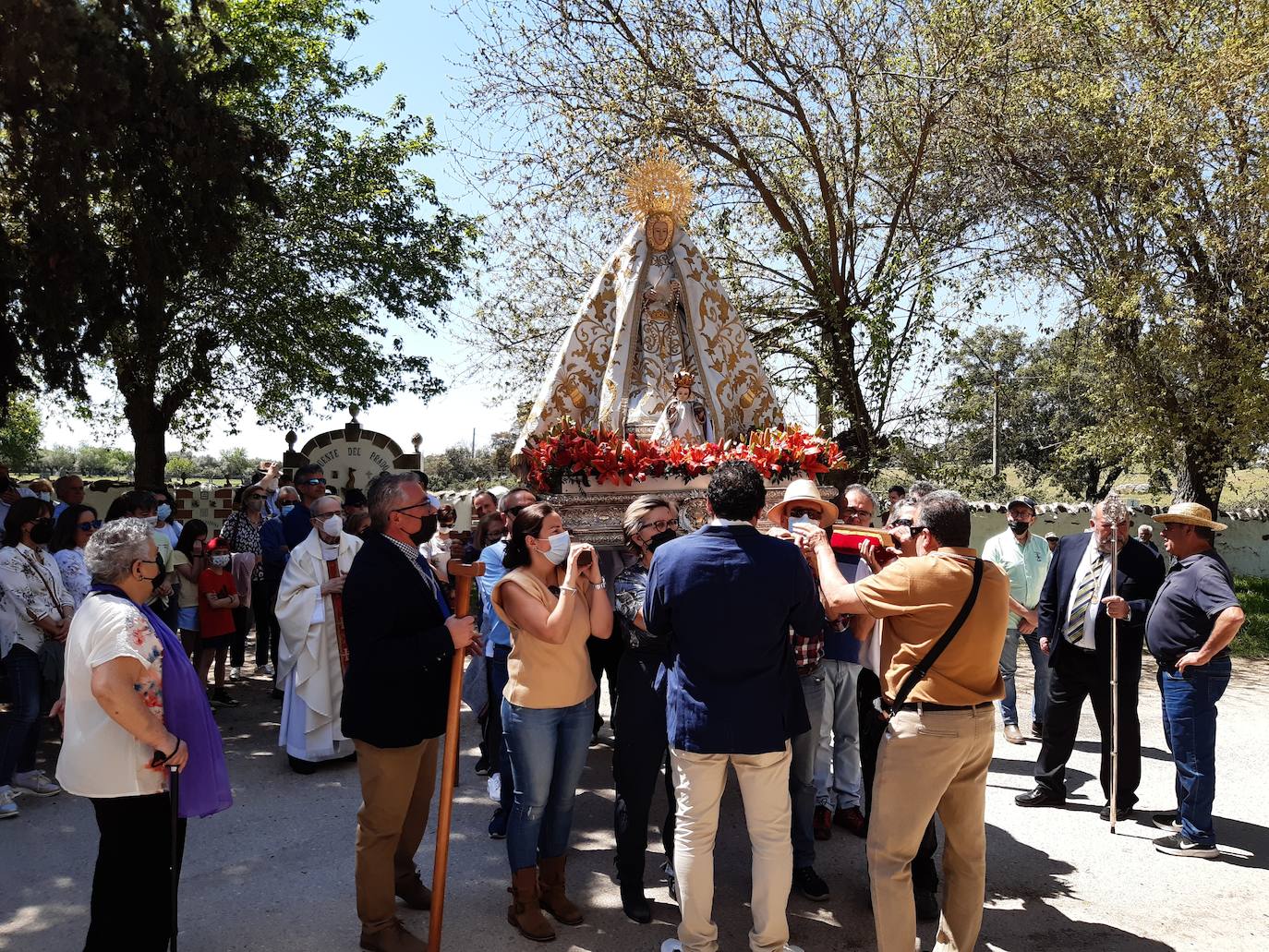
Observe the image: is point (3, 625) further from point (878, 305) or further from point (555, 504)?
point (878, 305)

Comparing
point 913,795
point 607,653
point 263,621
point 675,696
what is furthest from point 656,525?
point 263,621

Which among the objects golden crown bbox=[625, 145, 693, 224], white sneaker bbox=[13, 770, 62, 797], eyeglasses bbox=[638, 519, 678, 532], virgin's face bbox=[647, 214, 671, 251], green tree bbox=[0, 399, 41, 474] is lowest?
white sneaker bbox=[13, 770, 62, 797]

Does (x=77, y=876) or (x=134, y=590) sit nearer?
(x=134, y=590)

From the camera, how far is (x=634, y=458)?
19.5 feet

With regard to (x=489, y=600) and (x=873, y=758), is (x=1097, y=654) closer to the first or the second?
(x=873, y=758)

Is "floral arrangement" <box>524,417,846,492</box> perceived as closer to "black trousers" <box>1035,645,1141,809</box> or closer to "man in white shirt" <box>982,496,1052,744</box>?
"black trousers" <box>1035,645,1141,809</box>

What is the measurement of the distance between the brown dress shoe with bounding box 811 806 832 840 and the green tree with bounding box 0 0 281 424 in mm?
7379

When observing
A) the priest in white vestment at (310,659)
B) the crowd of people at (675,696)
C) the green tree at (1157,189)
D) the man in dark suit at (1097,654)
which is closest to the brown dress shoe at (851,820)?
the crowd of people at (675,696)

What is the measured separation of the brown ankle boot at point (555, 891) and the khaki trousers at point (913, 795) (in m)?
1.43

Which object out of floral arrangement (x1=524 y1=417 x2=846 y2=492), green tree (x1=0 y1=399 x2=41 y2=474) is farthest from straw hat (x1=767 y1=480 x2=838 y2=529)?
green tree (x1=0 y1=399 x2=41 y2=474)

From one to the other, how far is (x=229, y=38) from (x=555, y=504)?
13.1 m

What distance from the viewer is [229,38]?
49.5ft

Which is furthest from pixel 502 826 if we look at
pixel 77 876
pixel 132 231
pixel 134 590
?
pixel 132 231

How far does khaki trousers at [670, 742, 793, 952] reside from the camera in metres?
3.69
